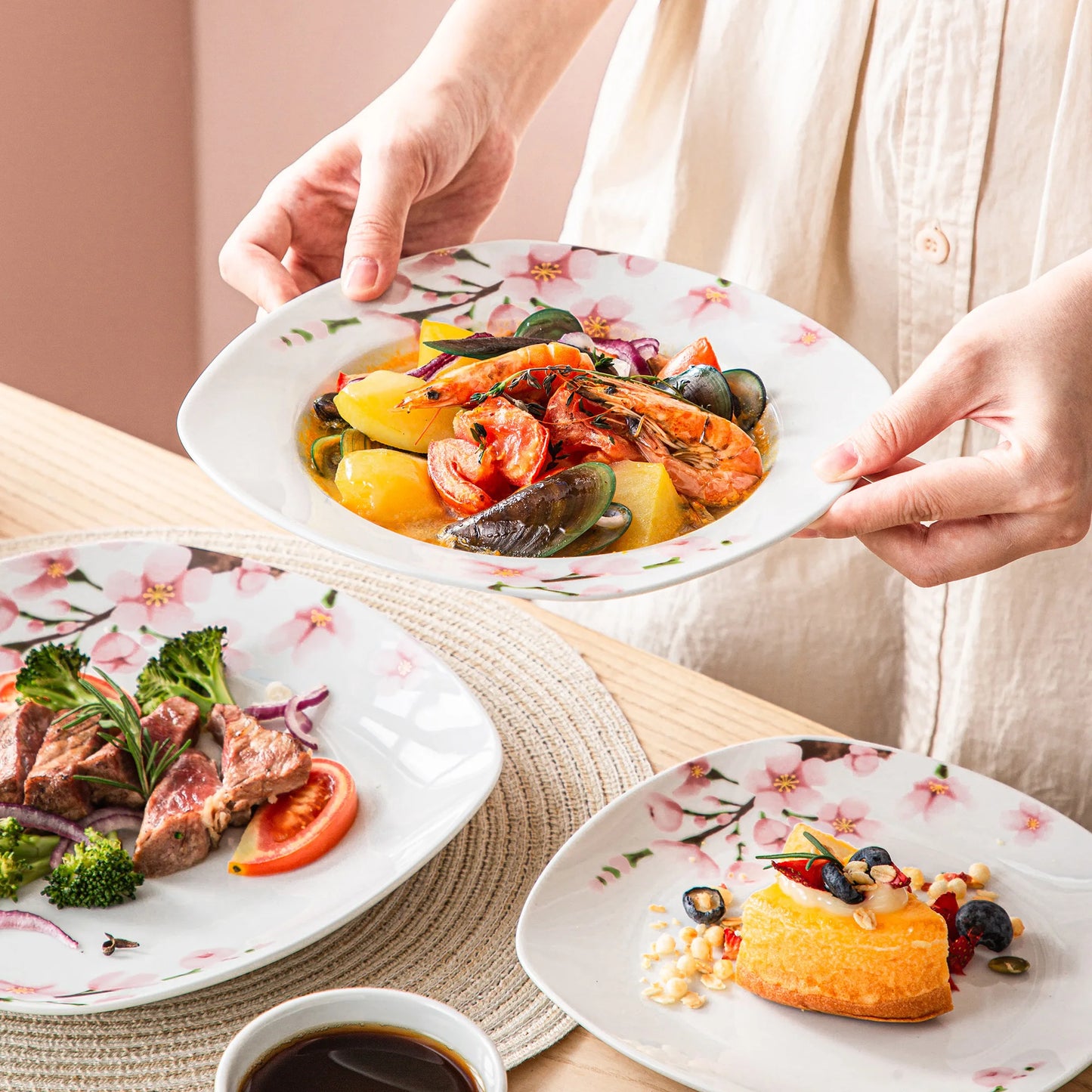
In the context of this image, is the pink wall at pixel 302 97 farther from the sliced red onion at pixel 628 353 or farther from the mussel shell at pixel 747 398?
the mussel shell at pixel 747 398

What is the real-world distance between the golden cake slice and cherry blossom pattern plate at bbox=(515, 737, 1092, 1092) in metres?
0.02

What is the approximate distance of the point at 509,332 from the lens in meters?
1.51

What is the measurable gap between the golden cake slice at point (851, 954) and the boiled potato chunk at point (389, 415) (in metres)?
0.58

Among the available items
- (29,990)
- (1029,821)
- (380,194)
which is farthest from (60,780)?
(1029,821)

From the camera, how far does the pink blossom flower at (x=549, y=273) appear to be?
5.10ft

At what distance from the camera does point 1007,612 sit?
178 cm

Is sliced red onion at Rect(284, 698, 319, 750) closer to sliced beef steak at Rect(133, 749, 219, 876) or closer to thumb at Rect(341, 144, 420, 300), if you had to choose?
sliced beef steak at Rect(133, 749, 219, 876)

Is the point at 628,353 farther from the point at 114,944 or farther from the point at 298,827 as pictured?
the point at 114,944

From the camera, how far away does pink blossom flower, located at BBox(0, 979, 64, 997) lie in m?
1.05

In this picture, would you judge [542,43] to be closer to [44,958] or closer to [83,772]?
[83,772]

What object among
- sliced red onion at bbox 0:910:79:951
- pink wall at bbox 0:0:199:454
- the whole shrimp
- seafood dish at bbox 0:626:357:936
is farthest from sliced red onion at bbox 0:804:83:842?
pink wall at bbox 0:0:199:454

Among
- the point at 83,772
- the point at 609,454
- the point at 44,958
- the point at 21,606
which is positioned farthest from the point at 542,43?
the point at 44,958

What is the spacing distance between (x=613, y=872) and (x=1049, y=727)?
2.95ft

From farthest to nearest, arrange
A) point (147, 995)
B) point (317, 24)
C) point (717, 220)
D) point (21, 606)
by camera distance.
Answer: point (317, 24) → point (717, 220) → point (21, 606) → point (147, 995)
